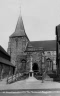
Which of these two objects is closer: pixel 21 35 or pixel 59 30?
pixel 59 30

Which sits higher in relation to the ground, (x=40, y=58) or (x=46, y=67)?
(x=40, y=58)

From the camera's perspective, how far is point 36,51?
141 ft

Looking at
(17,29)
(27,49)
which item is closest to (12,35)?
(17,29)

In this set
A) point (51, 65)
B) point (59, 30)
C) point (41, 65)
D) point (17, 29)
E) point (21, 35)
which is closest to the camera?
point (59, 30)

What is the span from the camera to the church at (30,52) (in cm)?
4250

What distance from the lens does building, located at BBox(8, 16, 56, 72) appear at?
42.6 metres

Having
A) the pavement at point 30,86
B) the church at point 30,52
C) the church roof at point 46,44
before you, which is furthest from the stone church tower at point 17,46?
the pavement at point 30,86

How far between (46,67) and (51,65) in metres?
2.03

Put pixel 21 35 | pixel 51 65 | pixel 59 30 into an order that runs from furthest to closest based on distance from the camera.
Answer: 1. pixel 21 35
2. pixel 51 65
3. pixel 59 30

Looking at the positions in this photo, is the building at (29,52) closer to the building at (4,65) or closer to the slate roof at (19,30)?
the slate roof at (19,30)

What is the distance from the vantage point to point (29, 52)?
141 ft

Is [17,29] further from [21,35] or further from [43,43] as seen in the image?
[43,43]

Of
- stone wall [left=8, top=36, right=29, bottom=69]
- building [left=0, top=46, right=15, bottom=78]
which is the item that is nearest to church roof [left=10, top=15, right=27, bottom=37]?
stone wall [left=8, top=36, right=29, bottom=69]

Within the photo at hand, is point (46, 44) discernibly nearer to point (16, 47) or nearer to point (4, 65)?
point (16, 47)
